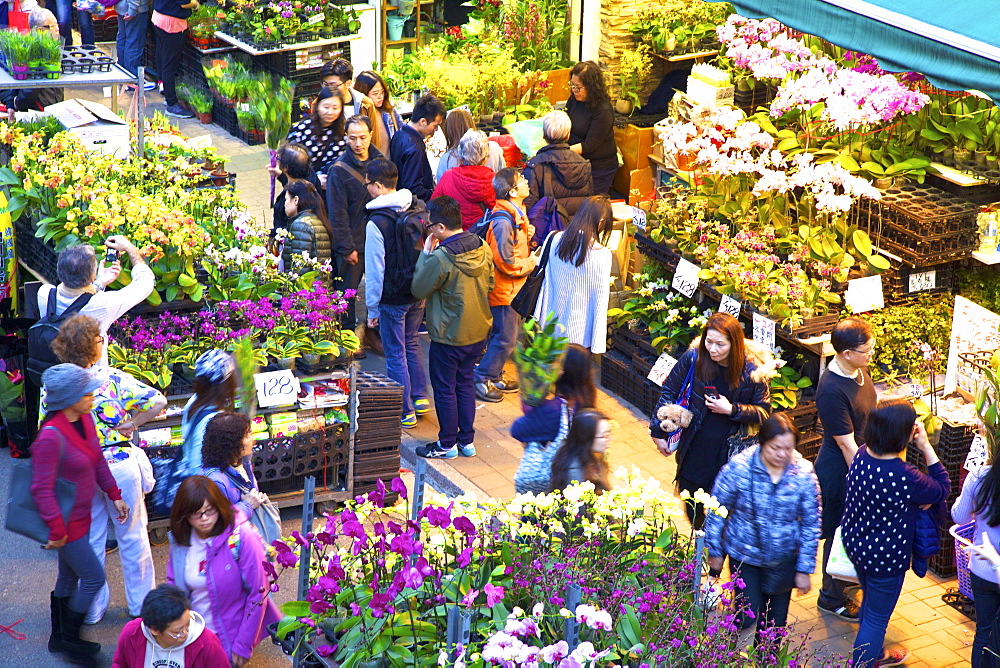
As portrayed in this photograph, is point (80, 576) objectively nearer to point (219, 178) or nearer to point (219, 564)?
point (219, 564)

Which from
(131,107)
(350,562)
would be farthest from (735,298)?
(131,107)

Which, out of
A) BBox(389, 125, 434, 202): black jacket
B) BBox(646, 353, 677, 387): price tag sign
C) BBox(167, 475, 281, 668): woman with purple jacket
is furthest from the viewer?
BBox(389, 125, 434, 202): black jacket

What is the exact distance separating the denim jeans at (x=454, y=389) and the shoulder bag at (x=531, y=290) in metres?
0.65

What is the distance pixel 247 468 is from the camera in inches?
215

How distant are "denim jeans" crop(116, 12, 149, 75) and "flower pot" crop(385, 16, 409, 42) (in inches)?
111

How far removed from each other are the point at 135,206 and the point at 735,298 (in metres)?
3.60

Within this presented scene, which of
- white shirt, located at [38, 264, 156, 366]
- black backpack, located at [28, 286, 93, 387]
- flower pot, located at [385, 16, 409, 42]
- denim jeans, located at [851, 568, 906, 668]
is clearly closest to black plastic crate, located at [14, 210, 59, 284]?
white shirt, located at [38, 264, 156, 366]

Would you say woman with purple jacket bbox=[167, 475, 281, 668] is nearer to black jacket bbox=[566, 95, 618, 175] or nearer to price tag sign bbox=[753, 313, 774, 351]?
price tag sign bbox=[753, 313, 774, 351]

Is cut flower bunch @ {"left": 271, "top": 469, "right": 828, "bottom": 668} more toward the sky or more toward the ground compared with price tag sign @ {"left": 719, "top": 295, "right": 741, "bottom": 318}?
more toward the sky

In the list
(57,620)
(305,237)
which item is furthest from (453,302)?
(57,620)

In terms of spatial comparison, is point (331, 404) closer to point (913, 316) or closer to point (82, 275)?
point (82, 275)

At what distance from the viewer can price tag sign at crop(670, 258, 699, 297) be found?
7816 mm

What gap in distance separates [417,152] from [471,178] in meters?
0.85

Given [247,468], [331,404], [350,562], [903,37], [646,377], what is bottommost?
[646,377]
